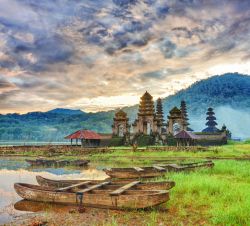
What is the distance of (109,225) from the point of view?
8.56 m

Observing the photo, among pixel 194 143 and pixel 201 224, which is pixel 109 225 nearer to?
pixel 201 224

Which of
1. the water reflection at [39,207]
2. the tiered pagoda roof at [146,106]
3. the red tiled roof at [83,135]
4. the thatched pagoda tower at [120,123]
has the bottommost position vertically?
the water reflection at [39,207]

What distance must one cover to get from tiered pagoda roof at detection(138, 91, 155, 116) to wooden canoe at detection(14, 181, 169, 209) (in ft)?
159

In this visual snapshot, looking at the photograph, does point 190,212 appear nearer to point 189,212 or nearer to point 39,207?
point 189,212

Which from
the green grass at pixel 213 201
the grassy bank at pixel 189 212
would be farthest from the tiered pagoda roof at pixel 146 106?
the grassy bank at pixel 189 212

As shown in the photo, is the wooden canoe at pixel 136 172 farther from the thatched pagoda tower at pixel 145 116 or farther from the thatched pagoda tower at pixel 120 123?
the thatched pagoda tower at pixel 120 123

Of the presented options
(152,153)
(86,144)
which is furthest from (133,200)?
(86,144)

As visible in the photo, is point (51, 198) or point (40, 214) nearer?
point (40, 214)

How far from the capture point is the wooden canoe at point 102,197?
10062 mm

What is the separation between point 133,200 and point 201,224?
2400 mm

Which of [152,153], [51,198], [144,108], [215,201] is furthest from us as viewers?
[144,108]

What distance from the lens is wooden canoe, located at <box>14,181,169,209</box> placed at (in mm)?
10062

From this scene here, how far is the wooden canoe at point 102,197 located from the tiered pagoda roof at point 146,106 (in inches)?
1908

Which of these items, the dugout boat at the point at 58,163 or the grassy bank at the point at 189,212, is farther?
the dugout boat at the point at 58,163
